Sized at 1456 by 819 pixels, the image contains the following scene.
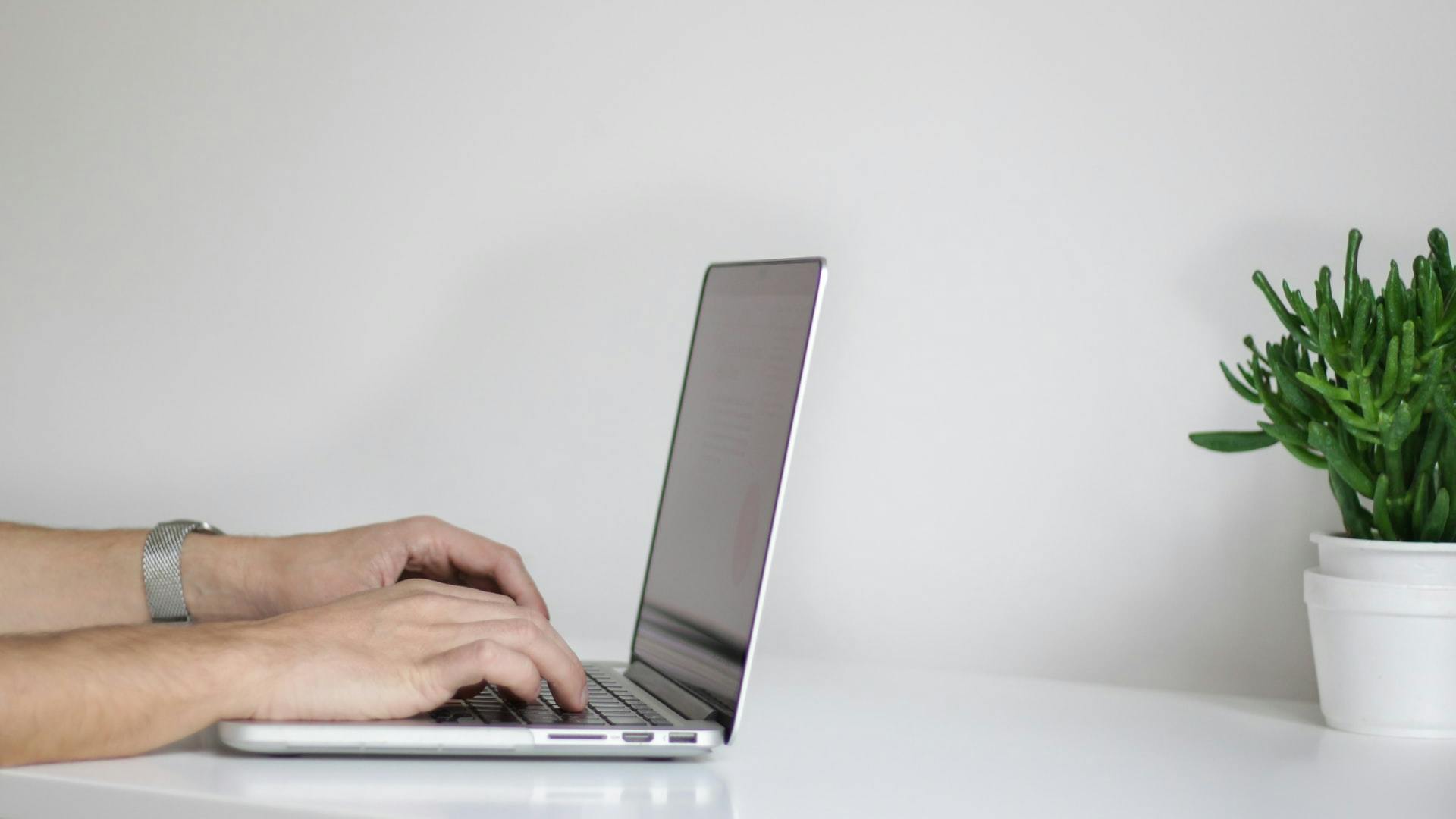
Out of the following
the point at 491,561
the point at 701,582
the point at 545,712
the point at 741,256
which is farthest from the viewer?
the point at 741,256

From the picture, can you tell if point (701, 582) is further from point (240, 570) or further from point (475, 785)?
point (240, 570)

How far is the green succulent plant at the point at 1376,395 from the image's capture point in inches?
33.4

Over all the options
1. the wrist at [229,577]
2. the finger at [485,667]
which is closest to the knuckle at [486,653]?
the finger at [485,667]

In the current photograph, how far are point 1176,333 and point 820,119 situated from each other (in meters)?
0.37

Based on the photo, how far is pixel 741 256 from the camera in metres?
1.26

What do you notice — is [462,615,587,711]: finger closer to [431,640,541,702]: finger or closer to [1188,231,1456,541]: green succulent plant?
[431,640,541,702]: finger

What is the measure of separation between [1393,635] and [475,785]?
62 cm

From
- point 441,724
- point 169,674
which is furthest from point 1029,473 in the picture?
point 169,674

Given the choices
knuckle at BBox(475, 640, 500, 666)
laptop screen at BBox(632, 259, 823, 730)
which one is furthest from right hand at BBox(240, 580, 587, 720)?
laptop screen at BBox(632, 259, 823, 730)

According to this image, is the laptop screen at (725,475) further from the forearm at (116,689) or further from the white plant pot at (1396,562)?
the white plant pot at (1396,562)

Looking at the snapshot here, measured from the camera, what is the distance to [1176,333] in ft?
3.62

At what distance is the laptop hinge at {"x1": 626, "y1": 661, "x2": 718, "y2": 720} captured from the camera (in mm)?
818

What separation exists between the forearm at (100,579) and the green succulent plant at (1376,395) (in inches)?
29.7

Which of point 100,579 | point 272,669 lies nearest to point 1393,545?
point 272,669
